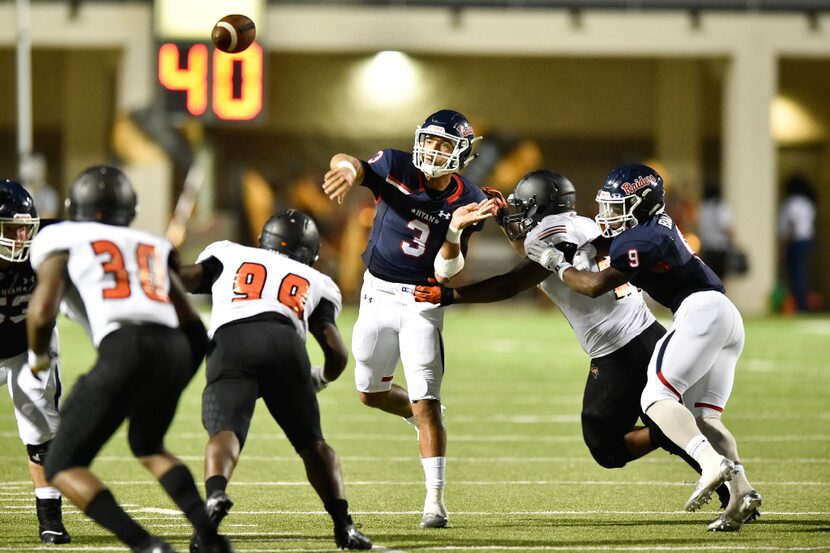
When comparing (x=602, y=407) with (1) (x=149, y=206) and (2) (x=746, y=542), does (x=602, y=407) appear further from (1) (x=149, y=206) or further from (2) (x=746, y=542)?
(1) (x=149, y=206)

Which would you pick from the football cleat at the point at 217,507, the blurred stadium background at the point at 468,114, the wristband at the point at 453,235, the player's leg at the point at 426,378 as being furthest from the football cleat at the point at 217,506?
the blurred stadium background at the point at 468,114

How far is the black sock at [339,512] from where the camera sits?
5734 mm

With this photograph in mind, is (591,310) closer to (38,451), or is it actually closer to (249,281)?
(249,281)

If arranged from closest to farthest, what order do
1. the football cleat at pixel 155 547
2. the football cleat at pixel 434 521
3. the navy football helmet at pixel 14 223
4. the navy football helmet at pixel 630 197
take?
the football cleat at pixel 155 547
the navy football helmet at pixel 14 223
the football cleat at pixel 434 521
the navy football helmet at pixel 630 197

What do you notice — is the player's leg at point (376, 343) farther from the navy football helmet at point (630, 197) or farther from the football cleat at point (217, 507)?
the football cleat at point (217, 507)

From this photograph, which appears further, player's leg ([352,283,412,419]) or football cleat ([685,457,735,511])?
player's leg ([352,283,412,419])

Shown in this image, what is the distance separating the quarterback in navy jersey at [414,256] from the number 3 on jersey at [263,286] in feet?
2.42

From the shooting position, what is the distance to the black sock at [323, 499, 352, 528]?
5734mm

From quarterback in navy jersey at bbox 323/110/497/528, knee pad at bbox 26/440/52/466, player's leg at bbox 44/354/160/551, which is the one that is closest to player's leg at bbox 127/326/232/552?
player's leg at bbox 44/354/160/551

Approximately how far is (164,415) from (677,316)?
7.81 ft

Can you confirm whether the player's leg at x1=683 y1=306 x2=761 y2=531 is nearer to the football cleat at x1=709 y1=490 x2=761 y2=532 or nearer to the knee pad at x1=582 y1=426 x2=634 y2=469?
the football cleat at x1=709 y1=490 x2=761 y2=532

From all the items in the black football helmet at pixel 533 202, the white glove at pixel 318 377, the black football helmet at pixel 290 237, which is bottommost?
the white glove at pixel 318 377

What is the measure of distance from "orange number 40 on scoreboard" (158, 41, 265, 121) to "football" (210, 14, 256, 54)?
1001 cm

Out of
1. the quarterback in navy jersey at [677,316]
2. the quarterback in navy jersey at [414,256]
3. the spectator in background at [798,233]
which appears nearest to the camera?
the quarterback in navy jersey at [677,316]
